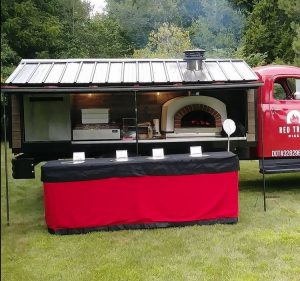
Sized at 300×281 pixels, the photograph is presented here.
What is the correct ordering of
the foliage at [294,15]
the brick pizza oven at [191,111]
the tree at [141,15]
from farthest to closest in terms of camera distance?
the tree at [141,15] < the foliage at [294,15] < the brick pizza oven at [191,111]

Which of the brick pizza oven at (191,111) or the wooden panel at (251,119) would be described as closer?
the wooden panel at (251,119)

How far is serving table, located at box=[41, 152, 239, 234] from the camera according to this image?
4527mm

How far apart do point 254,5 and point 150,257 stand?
32.8 ft

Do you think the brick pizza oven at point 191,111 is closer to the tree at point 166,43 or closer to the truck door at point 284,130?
the truck door at point 284,130

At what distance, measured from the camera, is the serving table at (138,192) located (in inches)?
178

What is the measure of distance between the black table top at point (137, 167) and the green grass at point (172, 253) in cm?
41

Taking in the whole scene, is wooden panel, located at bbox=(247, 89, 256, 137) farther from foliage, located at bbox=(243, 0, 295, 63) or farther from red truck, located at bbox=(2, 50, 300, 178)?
foliage, located at bbox=(243, 0, 295, 63)

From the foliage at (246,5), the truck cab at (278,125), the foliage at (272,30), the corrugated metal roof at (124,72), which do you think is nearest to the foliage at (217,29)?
the foliage at (246,5)

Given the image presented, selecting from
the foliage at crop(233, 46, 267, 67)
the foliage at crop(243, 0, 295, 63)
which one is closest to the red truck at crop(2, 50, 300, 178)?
the foliage at crop(233, 46, 267, 67)

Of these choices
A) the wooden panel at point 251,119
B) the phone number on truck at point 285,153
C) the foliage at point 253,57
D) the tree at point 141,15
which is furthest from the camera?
the tree at point 141,15

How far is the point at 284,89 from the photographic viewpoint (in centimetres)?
689

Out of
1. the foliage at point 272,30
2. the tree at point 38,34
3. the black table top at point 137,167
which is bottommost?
the black table top at point 137,167

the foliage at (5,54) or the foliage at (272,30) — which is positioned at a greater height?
the foliage at (272,30)

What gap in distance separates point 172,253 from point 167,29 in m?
14.3
